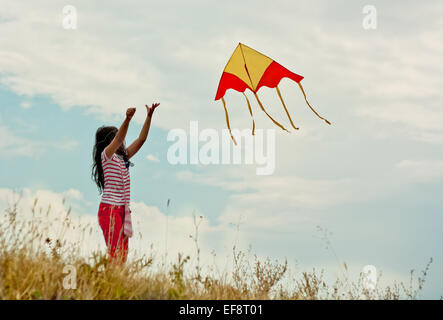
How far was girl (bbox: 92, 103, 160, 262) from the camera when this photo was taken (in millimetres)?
5484

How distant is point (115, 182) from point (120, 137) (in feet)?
1.69

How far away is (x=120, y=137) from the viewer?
5613mm

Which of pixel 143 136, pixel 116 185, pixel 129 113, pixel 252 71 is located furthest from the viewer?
pixel 252 71

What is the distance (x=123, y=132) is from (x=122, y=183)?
59 centimetres

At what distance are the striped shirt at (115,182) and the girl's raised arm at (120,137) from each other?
11cm

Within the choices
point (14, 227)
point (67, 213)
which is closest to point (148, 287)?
point (67, 213)

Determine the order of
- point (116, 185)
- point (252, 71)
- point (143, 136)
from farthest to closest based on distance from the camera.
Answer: point (252, 71) → point (143, 136) → point (116, 185)

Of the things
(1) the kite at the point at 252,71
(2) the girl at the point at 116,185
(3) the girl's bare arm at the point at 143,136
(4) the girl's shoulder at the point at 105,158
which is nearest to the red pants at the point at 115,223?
(2) the girl at the point at 116,185

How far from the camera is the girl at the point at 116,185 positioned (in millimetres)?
5484

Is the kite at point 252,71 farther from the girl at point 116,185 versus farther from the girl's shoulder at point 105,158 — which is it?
the girl's shoulder at point 105,158

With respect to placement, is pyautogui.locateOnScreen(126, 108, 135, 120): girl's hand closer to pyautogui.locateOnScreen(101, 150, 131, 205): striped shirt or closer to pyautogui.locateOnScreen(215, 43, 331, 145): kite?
pyautogui.locateOnScreen(101, 150, 131, 205): striped shirt

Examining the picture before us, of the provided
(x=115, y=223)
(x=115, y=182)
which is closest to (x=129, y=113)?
(x=115, y=182)

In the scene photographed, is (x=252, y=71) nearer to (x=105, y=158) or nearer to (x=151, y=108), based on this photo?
(x=151, y=108)
